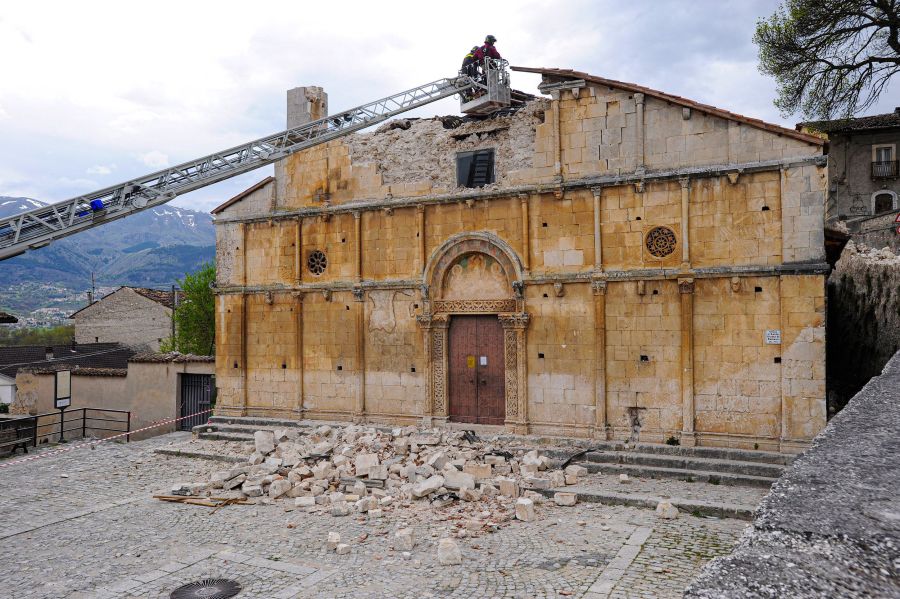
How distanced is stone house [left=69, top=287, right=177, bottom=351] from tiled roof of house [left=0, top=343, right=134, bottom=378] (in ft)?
9.71

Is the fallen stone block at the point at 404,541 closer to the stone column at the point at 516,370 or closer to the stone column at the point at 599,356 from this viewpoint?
the stone column at the point at 516,370

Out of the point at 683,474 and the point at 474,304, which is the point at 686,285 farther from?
the point at 474,304

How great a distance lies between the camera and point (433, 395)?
1605 cm

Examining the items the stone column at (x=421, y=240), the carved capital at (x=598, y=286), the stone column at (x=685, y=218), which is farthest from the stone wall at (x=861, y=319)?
the stone column at (x=421, y=240)

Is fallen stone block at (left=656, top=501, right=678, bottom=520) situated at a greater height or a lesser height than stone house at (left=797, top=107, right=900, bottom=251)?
lesser

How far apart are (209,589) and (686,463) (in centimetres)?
937

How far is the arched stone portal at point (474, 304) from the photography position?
15.1 m

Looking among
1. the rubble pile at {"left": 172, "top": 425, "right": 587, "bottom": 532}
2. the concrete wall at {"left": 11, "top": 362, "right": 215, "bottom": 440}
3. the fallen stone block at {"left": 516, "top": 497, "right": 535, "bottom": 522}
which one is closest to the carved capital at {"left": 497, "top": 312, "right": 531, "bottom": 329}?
the rubble pile at {"left": 172, "top": 425, "right": 587, "bottom": 532}

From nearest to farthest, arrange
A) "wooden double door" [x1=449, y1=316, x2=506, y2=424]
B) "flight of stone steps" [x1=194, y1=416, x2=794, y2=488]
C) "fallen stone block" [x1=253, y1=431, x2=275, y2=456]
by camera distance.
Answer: "flight of stone steps" [x1=194, y1=416, x2=794, y2=488]
"fallen stone block" [x1=253, y1=431, x2=275, y2=456]
"wooden double door" [x1=449, y1=316, x2=506, y2=424]

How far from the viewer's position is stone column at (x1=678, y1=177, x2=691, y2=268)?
532 inches

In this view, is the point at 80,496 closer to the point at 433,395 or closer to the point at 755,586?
the point at 433,395

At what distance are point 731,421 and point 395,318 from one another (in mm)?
8581

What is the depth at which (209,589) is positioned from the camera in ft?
26.9

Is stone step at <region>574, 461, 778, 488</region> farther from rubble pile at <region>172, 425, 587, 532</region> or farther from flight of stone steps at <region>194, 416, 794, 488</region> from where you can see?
rubble pile at <region>172, 425, 587, 532</region>
